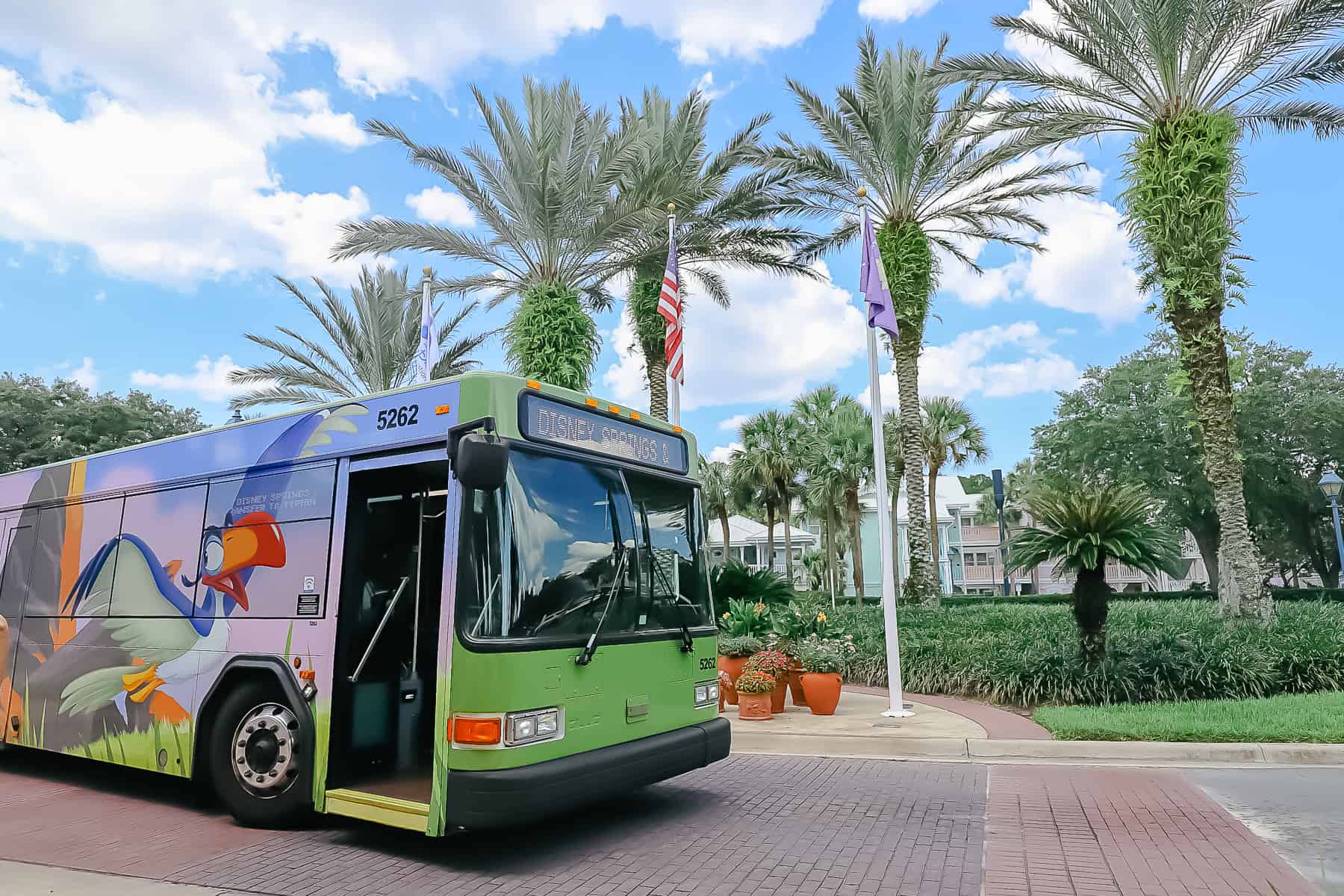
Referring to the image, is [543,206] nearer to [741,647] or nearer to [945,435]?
[741,647]

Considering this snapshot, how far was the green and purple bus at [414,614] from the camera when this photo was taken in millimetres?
5074

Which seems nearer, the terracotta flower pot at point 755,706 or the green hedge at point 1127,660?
the terracotta flower pot at point 755,706

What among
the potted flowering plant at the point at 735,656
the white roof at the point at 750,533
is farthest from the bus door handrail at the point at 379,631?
the white roof at the point at 750,533

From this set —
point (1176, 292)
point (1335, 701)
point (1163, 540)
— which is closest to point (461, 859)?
point (1163, 540)

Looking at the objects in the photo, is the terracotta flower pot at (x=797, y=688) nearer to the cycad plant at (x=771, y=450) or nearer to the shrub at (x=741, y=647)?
the shrub at (x=741, y=647)

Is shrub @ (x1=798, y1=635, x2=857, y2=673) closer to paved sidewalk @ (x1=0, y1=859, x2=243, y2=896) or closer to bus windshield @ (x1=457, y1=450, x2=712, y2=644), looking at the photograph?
bus windshield @ (x1=457, y1=450, x2=712, y2=644)

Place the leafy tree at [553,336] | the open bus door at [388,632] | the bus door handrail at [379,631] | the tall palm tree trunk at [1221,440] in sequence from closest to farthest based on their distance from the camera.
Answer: the open bus door at [388,632] < the bus door handrail at [379,631] < the tall palm tree trunk at [1221,440] < the leafy tree at [553,336]

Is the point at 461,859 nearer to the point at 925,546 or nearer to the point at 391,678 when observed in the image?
the point at 391,678

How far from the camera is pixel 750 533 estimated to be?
6197cm

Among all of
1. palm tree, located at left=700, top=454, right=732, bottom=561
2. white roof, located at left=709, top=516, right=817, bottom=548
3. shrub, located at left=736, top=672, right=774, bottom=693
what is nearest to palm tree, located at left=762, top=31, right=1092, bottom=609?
shrub, located at left=736, top=672, right=774, bottom=693

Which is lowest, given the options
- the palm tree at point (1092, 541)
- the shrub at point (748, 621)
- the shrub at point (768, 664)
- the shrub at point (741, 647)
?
the shrub at point (768, 664)

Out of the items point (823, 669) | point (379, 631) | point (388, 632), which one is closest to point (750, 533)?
point (823, 669)

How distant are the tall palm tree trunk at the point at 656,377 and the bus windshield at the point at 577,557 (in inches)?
569

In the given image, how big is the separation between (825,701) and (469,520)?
7352 millimetres
